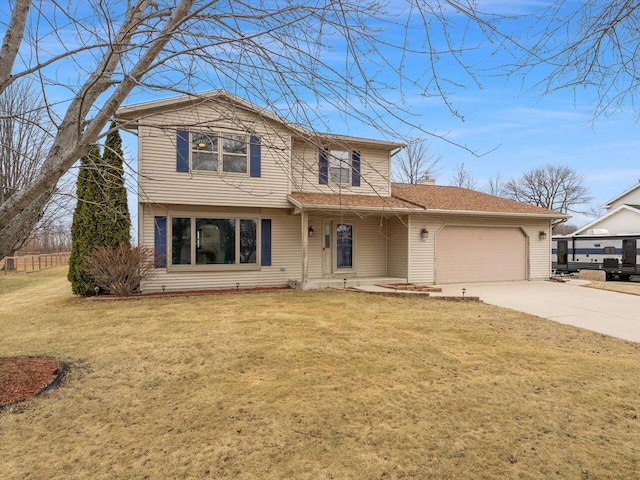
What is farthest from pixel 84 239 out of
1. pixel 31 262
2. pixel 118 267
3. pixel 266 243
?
pixel 31 262

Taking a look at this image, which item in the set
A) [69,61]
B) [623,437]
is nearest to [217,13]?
[69,61]

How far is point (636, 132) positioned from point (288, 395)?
13.9 feet

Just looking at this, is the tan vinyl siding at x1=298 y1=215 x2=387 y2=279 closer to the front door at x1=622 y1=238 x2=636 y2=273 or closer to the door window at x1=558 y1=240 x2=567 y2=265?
the front door at x1=622 y1=238 x2=636 y2=273

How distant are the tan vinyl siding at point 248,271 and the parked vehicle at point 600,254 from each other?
583 inches

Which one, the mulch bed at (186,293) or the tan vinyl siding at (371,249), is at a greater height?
the tan vinyl siding at (371,249)

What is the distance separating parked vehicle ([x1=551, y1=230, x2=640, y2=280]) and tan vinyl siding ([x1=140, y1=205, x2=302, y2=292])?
14.8 meters

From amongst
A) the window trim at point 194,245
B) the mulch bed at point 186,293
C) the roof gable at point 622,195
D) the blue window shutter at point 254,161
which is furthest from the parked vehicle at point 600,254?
the blue window shutter at point 254,161

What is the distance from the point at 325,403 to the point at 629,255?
18.8 meters

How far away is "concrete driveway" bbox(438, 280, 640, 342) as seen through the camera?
7180mm

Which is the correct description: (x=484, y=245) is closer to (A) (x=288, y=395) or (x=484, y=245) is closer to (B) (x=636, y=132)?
(B) (x=636, y=132)

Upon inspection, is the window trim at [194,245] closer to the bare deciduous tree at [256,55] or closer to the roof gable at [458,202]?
the roof gable at [458,202]

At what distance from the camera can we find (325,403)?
3.60m

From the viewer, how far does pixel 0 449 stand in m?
2.81

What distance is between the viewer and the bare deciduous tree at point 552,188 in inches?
1424
